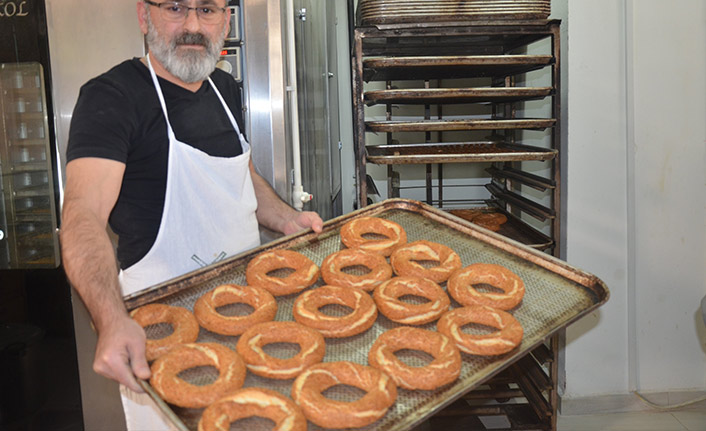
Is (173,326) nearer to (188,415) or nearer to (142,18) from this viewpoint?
(188,415)

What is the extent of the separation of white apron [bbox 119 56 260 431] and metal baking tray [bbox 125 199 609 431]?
151 millimetres

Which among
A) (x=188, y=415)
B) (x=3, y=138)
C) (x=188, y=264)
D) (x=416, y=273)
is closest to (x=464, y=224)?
(x=416, y=273)

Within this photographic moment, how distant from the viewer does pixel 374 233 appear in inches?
78.2

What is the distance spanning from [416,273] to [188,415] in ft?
2.67

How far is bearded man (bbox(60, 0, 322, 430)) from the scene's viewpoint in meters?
1.47

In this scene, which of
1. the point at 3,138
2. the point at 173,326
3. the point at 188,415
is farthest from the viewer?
the point at 3,138

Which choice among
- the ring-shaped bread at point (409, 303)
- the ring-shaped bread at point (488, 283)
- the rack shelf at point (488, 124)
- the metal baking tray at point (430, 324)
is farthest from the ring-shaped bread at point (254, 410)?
the rack shelf at point (488, 124)

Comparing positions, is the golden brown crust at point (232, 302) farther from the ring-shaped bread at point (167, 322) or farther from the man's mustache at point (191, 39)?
the man's mustache at point (191, 39)

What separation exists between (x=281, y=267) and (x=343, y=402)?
617 millimetres

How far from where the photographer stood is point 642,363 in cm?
311

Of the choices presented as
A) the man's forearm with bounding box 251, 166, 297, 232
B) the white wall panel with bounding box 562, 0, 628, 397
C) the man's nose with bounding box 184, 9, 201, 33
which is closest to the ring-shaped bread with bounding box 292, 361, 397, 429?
the man's forearm with bounding box 251, 166, 297, 232

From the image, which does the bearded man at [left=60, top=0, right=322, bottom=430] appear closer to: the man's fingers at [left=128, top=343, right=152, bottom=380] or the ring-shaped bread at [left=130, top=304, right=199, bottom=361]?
the ring-shaped bread at [left=130, top=304, right=199, bottom=361]

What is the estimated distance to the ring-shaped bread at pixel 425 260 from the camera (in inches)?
68.9

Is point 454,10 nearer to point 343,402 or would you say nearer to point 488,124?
point 488,124
